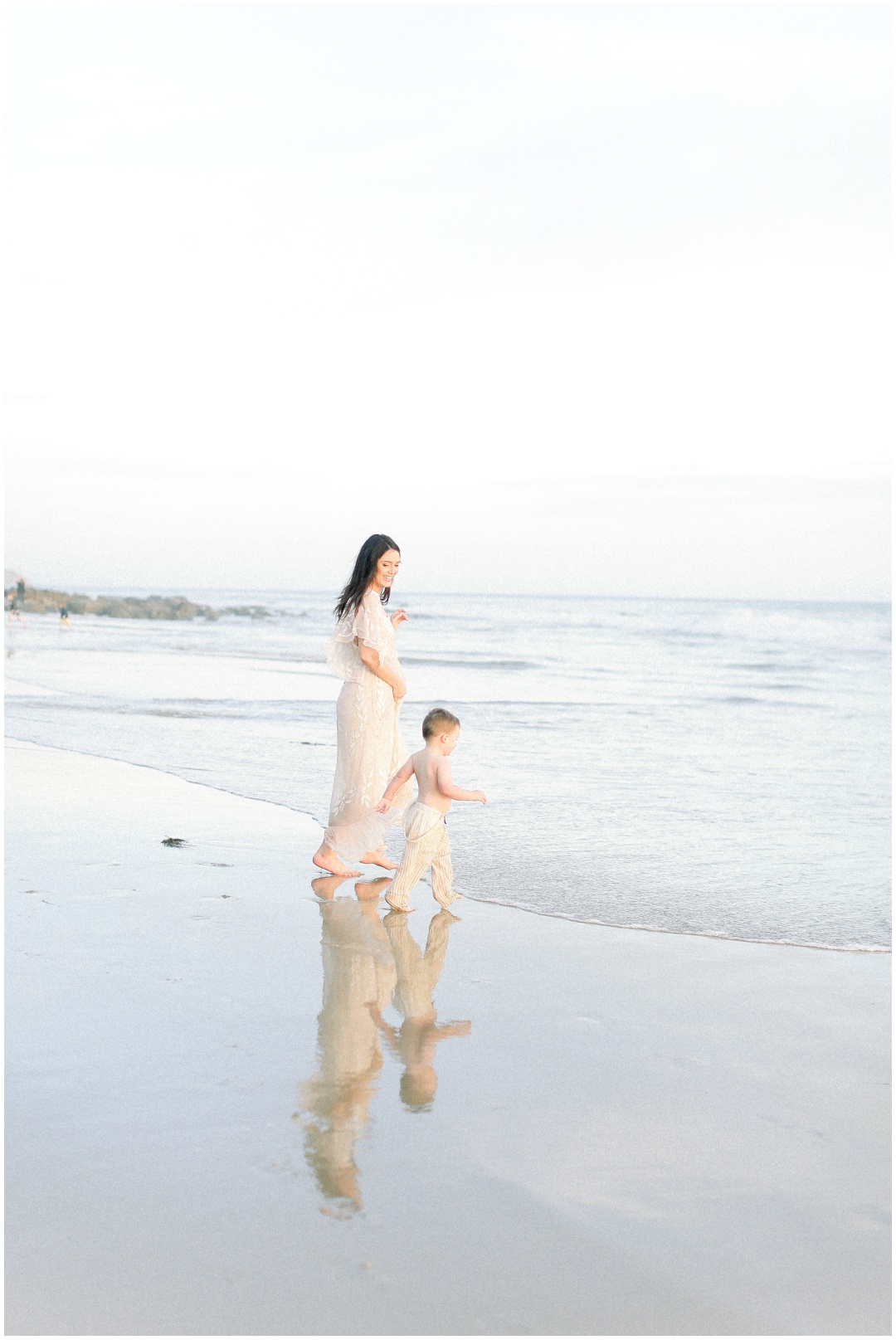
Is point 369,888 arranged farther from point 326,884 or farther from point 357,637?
point 357,637

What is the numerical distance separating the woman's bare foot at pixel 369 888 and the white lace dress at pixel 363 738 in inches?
6.5

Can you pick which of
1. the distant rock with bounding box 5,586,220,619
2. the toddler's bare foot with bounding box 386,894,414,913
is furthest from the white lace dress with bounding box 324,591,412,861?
the distant rock with bounding box 5,586,220,619

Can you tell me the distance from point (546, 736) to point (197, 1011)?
8.01 meters

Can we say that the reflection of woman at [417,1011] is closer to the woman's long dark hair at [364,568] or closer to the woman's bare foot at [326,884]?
the woman's bare foot at [326,884]

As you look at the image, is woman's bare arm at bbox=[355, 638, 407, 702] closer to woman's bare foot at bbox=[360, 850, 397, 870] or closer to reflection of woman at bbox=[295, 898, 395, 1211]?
woman's bare foot at bbox=[360, 850, 397, 870]

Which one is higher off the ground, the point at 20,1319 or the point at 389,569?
the point at 389,569

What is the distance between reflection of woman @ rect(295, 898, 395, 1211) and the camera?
9.37 ft

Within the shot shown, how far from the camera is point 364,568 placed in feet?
20.4

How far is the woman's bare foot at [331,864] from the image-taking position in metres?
6.05

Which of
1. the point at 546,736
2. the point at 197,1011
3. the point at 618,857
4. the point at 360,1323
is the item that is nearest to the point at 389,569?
the point at 618,857

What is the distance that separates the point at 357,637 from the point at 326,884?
1329 millimetres

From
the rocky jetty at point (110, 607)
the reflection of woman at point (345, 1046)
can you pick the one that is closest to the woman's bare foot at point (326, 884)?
the reflection of woman at point (345, 1046)

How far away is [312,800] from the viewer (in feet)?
26.4

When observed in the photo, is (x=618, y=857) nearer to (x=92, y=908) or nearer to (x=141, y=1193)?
(x=92, y=908)
